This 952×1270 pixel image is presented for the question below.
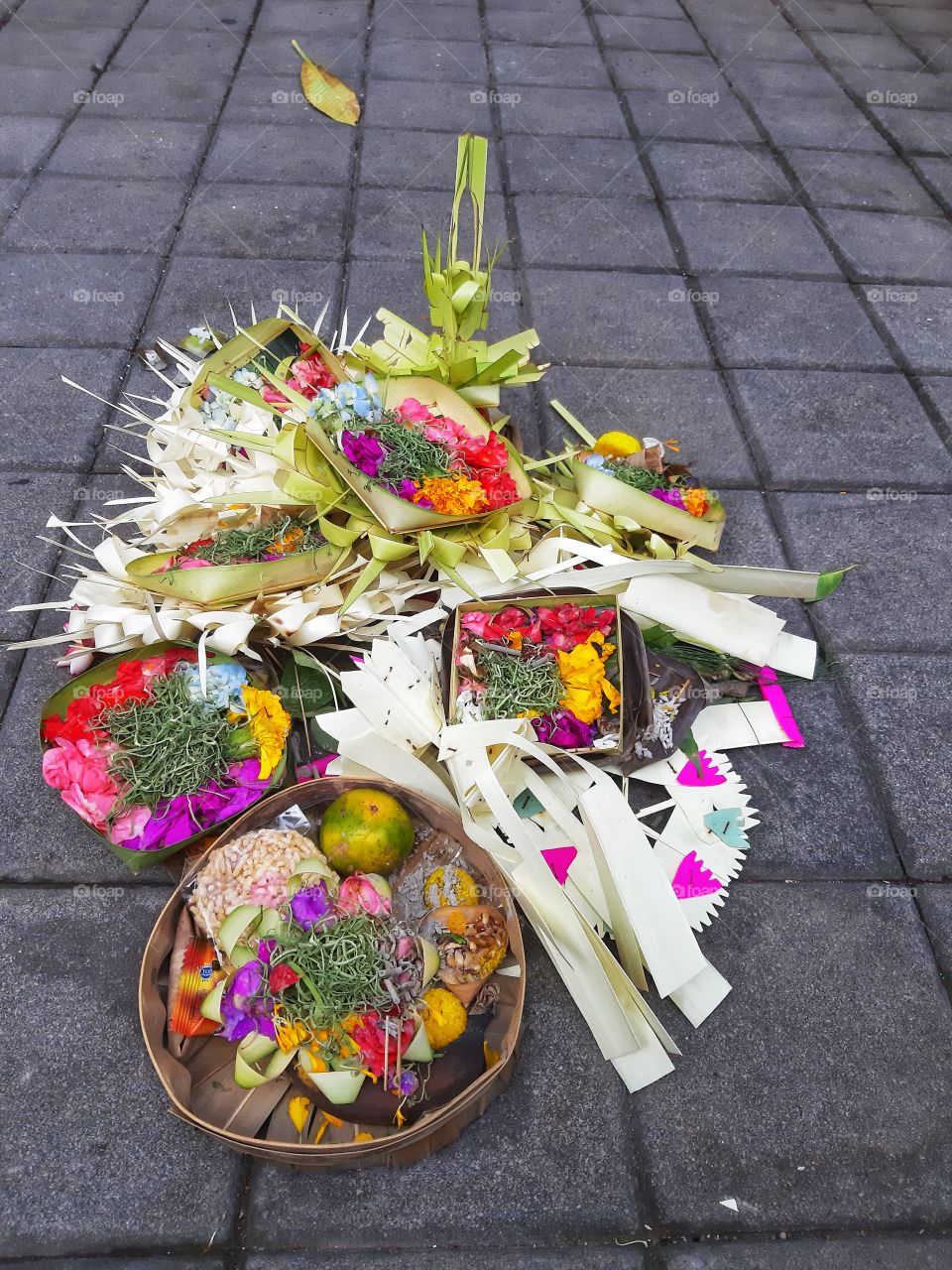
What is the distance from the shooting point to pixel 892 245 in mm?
4055

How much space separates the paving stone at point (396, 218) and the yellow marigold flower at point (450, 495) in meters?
1.87

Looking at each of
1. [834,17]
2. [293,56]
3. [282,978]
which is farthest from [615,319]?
[834,17]

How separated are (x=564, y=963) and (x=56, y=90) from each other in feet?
16.3

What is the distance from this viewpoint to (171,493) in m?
2.29

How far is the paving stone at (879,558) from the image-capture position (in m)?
2.52

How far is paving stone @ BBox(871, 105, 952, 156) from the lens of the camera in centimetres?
477

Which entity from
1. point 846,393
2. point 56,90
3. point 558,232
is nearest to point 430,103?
point 558,232

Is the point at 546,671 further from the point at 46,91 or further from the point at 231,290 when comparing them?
the point at 46,91

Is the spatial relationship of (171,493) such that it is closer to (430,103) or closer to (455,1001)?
(455,1001)

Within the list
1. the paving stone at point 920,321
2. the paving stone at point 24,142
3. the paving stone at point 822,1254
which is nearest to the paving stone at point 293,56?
the paving stone at point 24,142

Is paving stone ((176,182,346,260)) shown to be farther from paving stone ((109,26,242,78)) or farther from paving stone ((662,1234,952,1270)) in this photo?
paving stone ((662,1234,952,1270))

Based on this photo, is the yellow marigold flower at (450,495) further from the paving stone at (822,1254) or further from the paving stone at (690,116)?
the paving stone at (690,116)

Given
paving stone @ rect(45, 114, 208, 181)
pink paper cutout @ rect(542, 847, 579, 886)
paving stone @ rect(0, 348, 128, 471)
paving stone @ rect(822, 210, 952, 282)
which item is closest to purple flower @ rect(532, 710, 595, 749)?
pink paper cutout @ rect(542, 847, 579, 886)

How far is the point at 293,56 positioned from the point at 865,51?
145 inches
